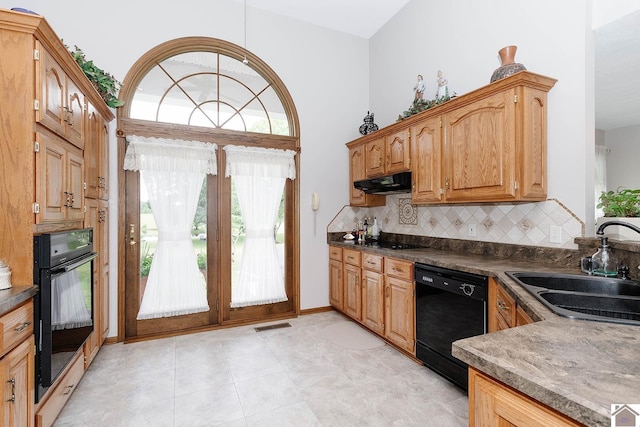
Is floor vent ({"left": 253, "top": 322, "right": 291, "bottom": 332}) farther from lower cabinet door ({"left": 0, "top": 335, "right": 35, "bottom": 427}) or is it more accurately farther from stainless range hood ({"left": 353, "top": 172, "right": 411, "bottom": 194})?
lower cabinet door ({"left": 0, "top": 335, "right": 35, "bottom": 427})

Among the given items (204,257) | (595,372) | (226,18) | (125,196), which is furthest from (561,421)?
(226,18)

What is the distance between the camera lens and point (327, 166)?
4121 mm

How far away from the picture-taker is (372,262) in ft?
10.6

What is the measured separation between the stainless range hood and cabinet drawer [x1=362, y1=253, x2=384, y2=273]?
2.44 feet

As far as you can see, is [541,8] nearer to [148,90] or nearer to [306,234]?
[306,234]

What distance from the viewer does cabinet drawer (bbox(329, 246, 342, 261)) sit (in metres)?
3.87

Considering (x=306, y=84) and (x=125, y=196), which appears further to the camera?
(x=306, y=84)

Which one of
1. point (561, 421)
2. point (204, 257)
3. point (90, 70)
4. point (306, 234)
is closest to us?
point (561, 421)

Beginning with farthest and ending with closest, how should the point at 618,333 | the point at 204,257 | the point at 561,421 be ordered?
the point at 204,257 < the point at 618,333 < the point at 561,421

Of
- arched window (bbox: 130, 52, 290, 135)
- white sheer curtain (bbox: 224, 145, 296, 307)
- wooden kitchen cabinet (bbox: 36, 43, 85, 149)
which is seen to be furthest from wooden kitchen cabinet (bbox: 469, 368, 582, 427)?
arched window (bbox: 130, 52, 290, 135)

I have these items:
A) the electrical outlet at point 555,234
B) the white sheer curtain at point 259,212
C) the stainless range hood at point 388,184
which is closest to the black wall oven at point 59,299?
the white sheer curtain at point 259,212

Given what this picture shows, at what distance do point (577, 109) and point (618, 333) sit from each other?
1850 mm

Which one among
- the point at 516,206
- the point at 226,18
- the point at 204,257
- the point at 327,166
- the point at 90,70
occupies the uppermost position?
the point at 226,18

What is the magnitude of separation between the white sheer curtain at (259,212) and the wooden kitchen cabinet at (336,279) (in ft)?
2.06
